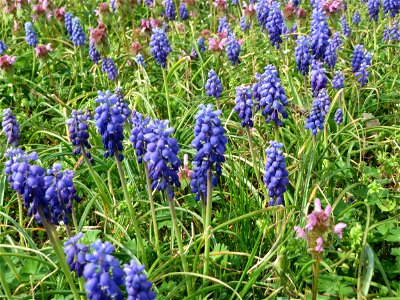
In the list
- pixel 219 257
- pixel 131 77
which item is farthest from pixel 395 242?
pixel 131 77

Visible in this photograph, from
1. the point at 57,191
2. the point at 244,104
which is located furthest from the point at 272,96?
the point at 57,191

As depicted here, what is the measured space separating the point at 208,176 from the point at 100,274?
1226 millimetres

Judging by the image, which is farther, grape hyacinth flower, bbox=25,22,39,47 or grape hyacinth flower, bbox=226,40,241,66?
grape hyacinth flower, bbox=25,22,39,47

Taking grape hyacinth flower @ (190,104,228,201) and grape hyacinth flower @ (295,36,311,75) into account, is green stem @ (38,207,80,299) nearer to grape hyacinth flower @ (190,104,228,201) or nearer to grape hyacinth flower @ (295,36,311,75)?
grape hyacinth flower @ (190,104,228,201)

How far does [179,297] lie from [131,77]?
13.6 feet

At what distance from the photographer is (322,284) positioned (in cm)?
344

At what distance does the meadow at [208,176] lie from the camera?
125 inches

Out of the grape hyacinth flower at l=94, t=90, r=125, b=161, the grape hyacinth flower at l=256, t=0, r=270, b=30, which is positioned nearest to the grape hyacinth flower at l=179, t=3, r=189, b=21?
the grape hyacinth flower at l=256, t=0, r=270, b=30

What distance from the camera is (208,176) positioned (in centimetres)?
335

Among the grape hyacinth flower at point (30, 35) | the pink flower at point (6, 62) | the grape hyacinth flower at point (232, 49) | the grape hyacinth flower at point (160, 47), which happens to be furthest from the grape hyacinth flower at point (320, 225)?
the grape hyacinth flower at point (30, 35)

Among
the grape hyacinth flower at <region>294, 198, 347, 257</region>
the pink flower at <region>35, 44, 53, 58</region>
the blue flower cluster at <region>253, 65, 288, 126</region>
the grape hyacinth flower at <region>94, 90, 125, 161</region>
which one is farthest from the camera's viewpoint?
the pink flower at <region>35, 44, 53, 58</region>

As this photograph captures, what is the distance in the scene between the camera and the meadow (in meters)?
3.19

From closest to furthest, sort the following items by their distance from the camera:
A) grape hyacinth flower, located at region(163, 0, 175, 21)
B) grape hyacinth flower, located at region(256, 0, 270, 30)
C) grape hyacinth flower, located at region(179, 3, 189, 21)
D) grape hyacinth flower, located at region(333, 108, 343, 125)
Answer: grape hyacinth flower, located at region(333, 108, 343, 125) < grape hyacinth flower, located at region(256, 0, 270, 30) < grape hyacinth flower, located at region(163, 0, 175, 21) < grape hyacinth flower, located at region(179, 3, 189, 21)

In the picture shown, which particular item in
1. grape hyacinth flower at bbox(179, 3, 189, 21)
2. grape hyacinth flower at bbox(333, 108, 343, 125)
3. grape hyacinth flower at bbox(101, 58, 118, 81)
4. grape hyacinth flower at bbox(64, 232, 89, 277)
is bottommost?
grape hyacinth flower at bbox(333, 108, 343, 125)
